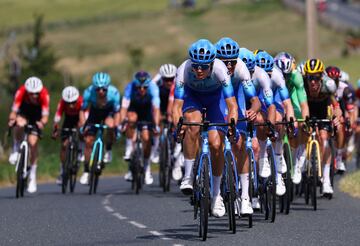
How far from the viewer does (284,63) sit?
18.6 metres

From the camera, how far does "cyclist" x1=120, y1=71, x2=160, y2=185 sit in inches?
886

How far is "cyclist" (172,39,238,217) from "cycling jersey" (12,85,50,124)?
7675mm

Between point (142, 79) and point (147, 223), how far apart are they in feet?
Result: 22.5

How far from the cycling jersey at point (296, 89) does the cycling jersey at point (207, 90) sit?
13.5 ft

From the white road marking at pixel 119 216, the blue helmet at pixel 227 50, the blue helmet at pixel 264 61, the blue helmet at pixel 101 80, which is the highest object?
the blue helmet at pixel 101 80

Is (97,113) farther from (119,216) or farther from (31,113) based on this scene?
(119,216)

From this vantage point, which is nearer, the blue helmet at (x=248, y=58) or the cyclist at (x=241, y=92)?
the cyclist at (x=241, y=92)

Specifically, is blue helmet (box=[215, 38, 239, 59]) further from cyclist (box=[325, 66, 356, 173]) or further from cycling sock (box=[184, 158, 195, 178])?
cyclist (box=[325, 66, 356, 173])

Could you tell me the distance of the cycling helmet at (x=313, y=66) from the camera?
18.6 metres

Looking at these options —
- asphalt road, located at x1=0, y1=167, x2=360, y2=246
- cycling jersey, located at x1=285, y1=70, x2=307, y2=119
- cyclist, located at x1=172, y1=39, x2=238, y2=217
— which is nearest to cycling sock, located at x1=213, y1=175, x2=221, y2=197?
cyclist, located at x1=172, y1=39, x2=238, y2=217

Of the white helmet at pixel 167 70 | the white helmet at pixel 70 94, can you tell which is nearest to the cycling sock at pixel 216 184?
the white helmet at pixel 70 94

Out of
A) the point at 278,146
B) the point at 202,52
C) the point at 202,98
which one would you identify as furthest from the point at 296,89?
the point at 202,52

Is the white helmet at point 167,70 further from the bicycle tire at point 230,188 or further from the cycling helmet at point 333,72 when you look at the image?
the bicycle tire at point 230,188

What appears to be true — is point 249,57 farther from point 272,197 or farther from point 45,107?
point 45,107
